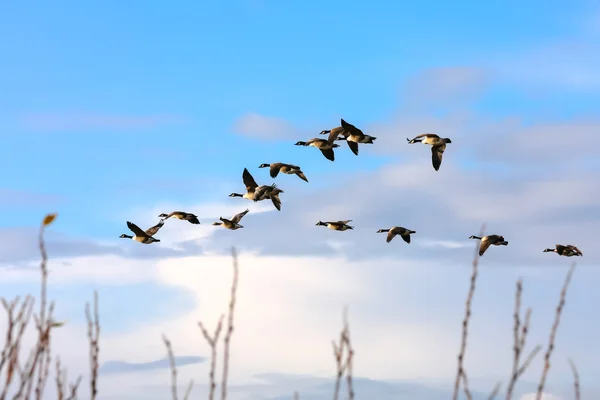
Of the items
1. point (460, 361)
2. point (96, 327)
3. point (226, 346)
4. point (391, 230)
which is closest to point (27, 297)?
point (96, 327)

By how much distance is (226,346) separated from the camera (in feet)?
21.9

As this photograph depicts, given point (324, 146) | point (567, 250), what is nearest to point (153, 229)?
point (324, 146)

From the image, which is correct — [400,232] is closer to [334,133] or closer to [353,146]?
[353,146]

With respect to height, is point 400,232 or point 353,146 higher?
point 353,146

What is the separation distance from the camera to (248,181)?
36.8 metres

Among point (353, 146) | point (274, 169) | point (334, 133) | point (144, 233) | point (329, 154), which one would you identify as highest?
point (334, 133)

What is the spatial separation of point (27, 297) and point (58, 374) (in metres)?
0.78

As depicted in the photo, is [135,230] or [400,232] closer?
[135,230]

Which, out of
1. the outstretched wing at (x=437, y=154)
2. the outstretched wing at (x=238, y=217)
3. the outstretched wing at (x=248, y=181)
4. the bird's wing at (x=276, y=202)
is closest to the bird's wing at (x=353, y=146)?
the outstretched wing at (x=437, y=154)

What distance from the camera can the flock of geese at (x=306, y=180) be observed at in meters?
35.1

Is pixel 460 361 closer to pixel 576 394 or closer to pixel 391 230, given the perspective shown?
pixel 576 394

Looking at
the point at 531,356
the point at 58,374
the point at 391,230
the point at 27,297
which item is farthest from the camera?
the point at 391,230

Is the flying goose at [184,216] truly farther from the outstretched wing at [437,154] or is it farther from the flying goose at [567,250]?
the flying goose at [567,250]

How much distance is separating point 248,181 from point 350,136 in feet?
15.2
